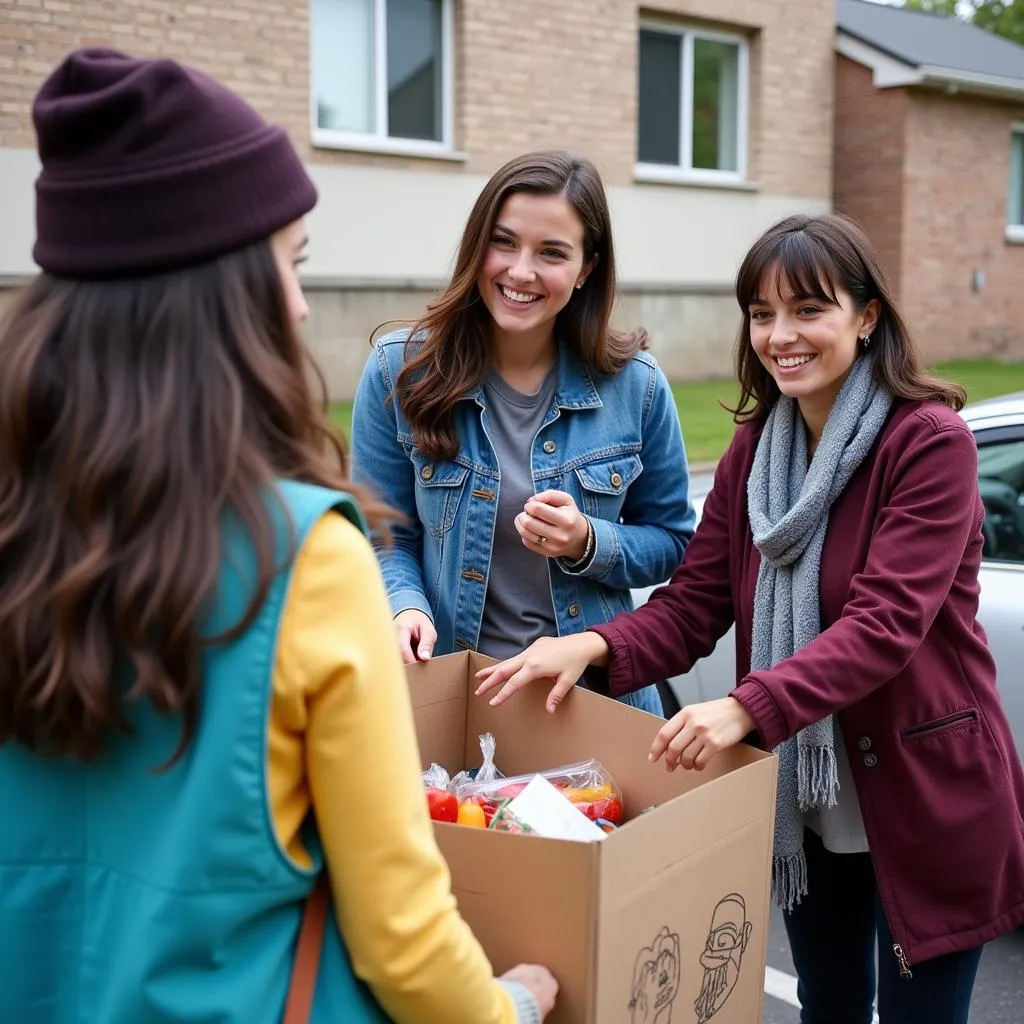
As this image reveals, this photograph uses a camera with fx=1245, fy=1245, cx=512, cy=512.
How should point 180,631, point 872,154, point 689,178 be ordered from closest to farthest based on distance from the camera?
point 180,631 → point 689,178 → point 872,154

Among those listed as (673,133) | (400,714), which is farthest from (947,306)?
(400,714)

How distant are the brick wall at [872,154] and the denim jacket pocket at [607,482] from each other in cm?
1289

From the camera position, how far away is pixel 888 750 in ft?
6.27

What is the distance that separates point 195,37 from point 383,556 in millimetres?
8559

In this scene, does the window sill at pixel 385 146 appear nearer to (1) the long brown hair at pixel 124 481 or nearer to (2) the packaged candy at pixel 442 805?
(2) the packaged candy at pixel 442 805

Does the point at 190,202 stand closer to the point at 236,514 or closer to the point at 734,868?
the point at 236,514

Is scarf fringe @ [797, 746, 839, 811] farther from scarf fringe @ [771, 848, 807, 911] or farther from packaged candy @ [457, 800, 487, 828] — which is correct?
packaged candy @ [457, 800, 487, 828]

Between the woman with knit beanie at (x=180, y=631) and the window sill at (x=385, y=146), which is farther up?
the window sill at (x=385, y=146)

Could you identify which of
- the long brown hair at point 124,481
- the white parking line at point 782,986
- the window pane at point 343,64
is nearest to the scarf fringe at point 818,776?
the long brown hair at point 124,481

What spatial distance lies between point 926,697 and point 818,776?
0.68 ft

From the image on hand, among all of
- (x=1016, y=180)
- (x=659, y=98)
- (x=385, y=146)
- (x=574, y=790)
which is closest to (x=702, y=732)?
(x=574, y=790)

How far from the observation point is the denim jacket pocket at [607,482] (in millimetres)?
2328

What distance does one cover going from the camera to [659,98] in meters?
13.5

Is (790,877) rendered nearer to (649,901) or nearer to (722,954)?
(722,954)
